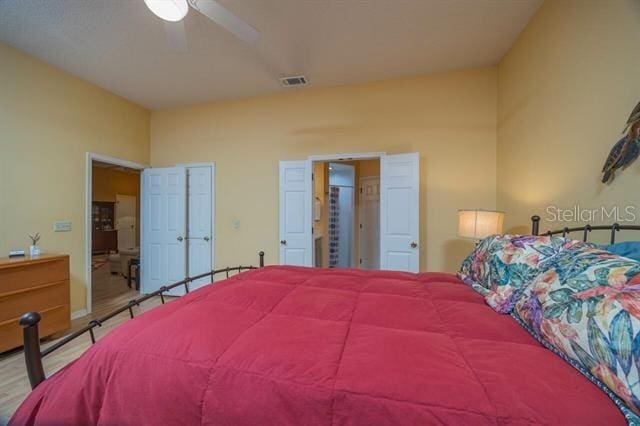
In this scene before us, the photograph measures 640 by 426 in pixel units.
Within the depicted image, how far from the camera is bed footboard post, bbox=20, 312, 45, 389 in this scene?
0.89 meters

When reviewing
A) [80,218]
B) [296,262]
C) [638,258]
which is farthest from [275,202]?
[638,258]

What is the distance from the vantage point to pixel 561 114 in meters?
1.98

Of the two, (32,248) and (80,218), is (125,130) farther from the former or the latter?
(32,248)

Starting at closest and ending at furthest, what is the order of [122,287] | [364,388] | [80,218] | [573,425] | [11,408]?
1. [573,425]
2. [364,388]
3. [11,408]
4. [80,218]
5. [122,287]

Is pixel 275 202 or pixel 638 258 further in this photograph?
pixel 275 202

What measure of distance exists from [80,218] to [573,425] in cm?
452

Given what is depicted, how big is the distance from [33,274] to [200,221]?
1.84 metres

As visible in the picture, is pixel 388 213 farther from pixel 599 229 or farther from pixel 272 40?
pixel 272 40

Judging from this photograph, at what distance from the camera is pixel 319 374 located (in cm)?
75

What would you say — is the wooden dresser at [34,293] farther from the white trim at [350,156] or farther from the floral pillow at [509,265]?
the floral pillow at [509,265]

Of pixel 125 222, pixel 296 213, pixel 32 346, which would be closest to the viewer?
pixel 32 346

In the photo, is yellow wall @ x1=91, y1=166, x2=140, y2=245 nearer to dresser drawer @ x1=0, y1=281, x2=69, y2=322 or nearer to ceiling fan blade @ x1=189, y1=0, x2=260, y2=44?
dresser drawer @ x1=0, y1=281, x2=69, y2=322

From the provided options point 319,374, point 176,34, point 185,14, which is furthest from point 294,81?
point 319,374

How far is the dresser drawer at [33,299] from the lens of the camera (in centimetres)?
232
